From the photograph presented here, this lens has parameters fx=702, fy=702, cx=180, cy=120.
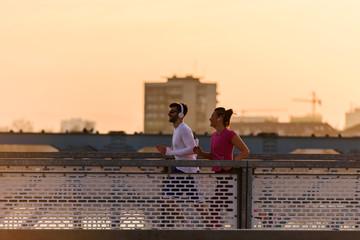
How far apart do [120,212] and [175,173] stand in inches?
33.0

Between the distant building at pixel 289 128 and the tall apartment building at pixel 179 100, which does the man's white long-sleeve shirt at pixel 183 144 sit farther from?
the tall apartment building at pixel 179 100

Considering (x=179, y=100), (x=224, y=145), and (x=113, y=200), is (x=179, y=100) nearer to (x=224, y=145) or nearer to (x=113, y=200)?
(x=224, y=145)

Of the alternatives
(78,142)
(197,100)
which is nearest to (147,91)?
(197,100)

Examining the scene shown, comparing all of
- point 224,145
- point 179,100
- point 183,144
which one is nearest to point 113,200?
point 183,144

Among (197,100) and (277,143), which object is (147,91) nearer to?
(197,100)

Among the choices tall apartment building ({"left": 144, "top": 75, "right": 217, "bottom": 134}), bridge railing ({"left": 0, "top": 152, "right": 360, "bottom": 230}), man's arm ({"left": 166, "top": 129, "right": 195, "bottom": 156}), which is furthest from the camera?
tall apartment building ({"left": 144, "top": 75, "right": 217, "bottom": 134})

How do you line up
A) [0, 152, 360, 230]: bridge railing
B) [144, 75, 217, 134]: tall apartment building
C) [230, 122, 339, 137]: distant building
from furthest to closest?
[144, 75, 217, 134]: tall apartment building, [230, 122, 339, 137]: distant building, [0, 152, 360, 230]: bridge railing

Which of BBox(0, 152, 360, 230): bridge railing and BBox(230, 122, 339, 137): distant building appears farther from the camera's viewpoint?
BBox(230, 122, 339, 137): distant building

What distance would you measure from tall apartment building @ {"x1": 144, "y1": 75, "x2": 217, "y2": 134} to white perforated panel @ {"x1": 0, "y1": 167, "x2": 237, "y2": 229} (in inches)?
6090

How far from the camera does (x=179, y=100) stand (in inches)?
6545

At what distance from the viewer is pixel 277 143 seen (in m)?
62.1

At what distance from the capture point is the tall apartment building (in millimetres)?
168125

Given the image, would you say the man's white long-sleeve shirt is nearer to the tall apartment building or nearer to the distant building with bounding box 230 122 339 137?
the distant building with bounding box 230 122 339 137

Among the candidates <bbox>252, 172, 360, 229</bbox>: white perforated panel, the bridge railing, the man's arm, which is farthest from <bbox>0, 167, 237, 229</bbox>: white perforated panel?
the man's arm
